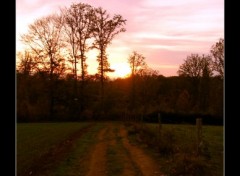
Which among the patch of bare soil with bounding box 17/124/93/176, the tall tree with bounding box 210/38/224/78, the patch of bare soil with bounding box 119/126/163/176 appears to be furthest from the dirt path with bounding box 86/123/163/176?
the tall tree with bounding box 210/38/224/78

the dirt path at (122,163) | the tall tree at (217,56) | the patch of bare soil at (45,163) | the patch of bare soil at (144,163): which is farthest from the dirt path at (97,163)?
the tall tree at (217,56)

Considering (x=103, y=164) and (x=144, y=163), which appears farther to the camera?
(x=103, y=164)

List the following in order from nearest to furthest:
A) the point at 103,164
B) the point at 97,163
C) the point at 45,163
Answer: the point at 103,164 < the point at 97,163 < the point at 45,163

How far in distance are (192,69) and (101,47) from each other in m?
17.6

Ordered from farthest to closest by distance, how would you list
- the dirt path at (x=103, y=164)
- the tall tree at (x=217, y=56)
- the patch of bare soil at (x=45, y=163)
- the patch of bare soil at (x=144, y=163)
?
the tall tree at (x=217, y=56) → the patch of bare soil at (x=45, y=163) → the dirt path at (x=103, y=164) → the patch of bare soil at (x=144, y=163)

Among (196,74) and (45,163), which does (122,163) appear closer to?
(45,163)

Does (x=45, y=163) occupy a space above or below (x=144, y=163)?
below

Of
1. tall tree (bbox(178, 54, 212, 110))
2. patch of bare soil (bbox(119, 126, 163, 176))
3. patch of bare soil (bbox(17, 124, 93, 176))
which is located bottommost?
patch of bare soil (bbox(17, 124, 93, 176))

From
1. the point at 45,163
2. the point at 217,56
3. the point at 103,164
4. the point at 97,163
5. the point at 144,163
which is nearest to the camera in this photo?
the point at 144,163

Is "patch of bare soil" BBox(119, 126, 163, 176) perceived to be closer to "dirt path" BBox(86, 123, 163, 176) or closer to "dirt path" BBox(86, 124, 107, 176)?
"dirt path" BBox(86, 123, 163, 176)

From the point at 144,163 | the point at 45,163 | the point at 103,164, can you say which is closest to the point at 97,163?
the point at 103,164

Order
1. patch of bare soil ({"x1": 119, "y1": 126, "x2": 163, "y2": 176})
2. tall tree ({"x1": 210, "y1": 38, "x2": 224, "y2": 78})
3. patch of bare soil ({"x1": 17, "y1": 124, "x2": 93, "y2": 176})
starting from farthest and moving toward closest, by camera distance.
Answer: tall tree ({"x1": 210, "y1": 38, "x2": 224, "y2": 78})
patch of bare soil ({"x1": 17, "y1": 124, "x2": 93, "y2": 176})
patch of bare soil ({"x1": 119, "y1": 126, "x2": 163, "y2": 176})

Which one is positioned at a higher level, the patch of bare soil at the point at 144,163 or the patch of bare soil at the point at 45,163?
the patch of bare soil at the point at 144,163

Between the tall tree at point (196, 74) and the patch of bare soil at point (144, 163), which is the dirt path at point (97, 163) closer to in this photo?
the patch of bare soil at point (144, 163)
